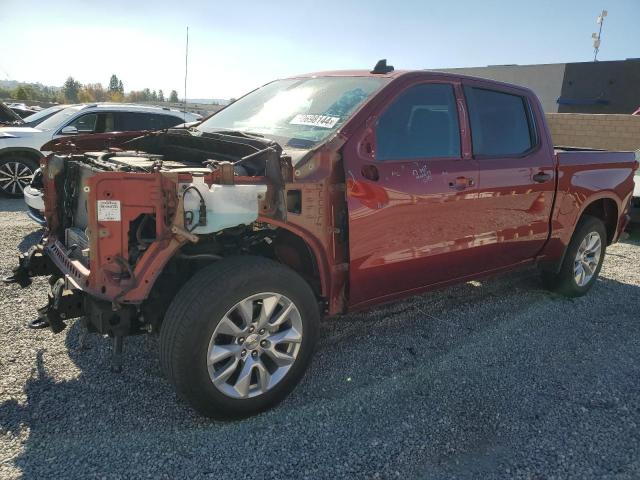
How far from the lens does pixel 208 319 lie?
2.67 m

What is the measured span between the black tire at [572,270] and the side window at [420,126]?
208 centimetres

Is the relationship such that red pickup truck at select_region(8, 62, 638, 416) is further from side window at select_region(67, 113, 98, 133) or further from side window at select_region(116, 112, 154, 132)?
side window at select_region(67, 113, 98, 133)

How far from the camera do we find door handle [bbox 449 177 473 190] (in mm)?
3701

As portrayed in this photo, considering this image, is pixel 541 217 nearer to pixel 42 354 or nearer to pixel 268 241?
pixel 268 241

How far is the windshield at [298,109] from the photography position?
11.1ft

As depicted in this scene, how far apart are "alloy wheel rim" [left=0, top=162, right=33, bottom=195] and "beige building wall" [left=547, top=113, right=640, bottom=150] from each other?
12.6 metres

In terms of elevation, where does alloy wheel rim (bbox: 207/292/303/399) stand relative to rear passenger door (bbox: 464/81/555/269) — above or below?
below

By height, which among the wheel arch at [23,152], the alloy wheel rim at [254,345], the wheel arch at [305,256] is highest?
the wheel arch at [23,152]

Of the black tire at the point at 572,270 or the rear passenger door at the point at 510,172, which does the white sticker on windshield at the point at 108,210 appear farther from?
the black tire at the point at 572,270

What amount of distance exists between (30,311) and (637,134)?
49.4 feet

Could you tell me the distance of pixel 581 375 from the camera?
12.0 feet

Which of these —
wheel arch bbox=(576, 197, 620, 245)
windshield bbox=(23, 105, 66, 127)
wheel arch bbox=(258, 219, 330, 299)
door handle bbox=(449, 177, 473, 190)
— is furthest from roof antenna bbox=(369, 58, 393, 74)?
windshield bbox=(23, 105, 66, 127)

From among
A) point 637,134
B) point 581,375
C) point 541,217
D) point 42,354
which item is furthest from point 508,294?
point 637,134

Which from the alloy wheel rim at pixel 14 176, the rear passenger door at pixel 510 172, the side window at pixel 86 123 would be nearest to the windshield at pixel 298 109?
the rear passenger door at pixel 510 172
